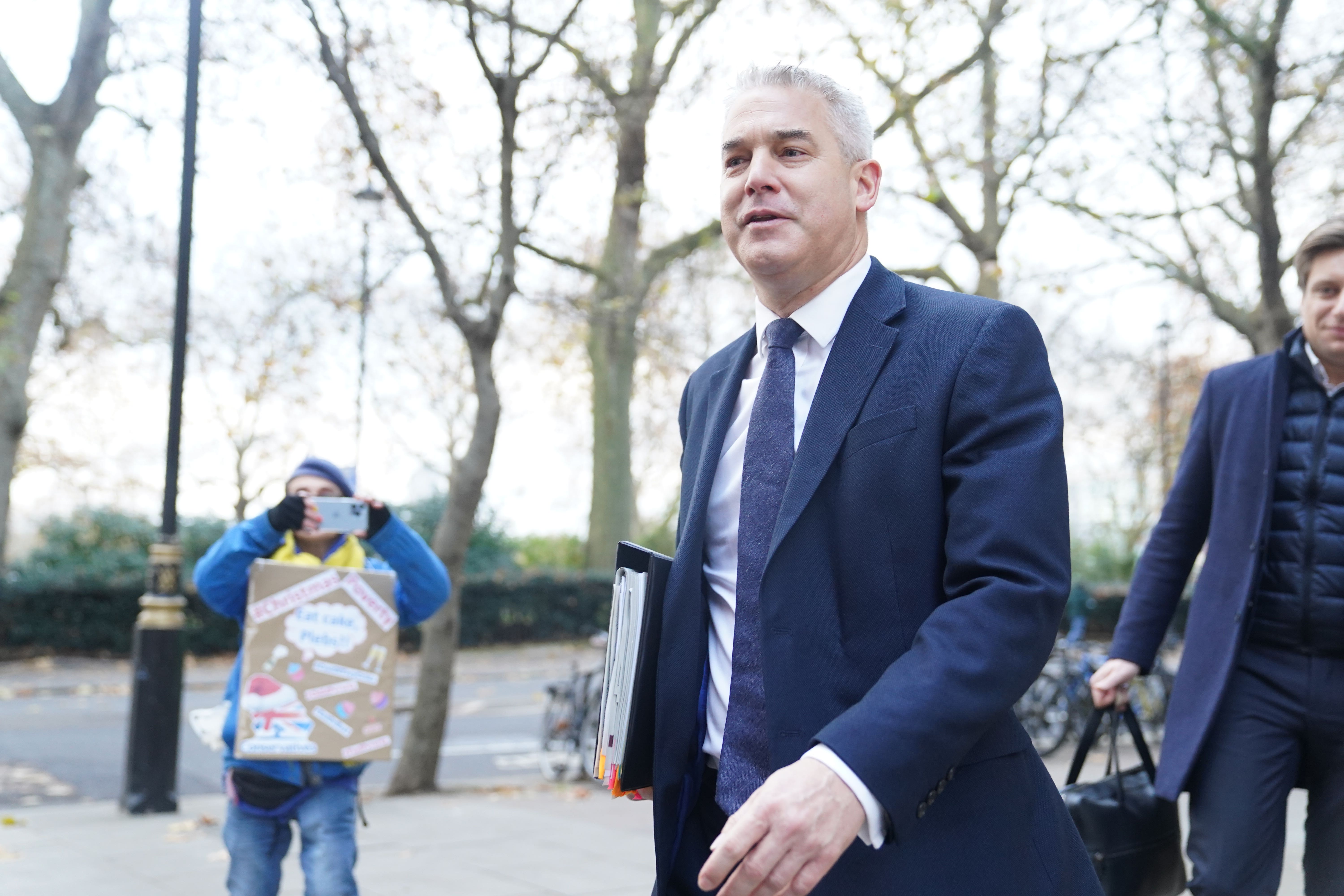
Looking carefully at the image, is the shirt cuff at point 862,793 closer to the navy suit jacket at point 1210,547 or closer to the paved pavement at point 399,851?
the navy suit jacket at point 1210,547

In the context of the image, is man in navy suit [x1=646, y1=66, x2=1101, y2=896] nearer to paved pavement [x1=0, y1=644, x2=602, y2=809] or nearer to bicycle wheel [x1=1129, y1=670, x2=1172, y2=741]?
paved pavement [x1=0, y1=644, x2=602, y2=809]

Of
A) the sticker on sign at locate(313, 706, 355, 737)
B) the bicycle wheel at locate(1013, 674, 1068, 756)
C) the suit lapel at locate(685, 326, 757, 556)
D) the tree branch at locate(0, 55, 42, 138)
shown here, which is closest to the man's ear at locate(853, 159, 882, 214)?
the suit lapel at locate(685, 326, 757, 556)

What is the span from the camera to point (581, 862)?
621 centimetres

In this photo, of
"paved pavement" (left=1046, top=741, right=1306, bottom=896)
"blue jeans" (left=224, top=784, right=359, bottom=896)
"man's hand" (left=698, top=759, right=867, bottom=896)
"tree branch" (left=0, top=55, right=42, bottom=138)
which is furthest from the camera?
"tree branch" (left=0, top=55, right=42, bottom=138)

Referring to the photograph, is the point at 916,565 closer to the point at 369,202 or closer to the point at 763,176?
the point at 763,176

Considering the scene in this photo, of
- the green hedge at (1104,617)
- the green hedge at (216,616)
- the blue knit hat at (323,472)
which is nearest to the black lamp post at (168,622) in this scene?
the blue knit hat at (323,472)

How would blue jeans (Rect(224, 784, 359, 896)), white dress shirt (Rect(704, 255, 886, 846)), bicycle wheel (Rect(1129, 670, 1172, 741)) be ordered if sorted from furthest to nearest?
bicycle wheel (Rect(1129, 670, 1172, 741)), blue jeans (Rect(224, 784, 359, 896)), white dress shirt (Rect(704, 255, 886, 846))

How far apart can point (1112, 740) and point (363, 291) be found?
14586mm

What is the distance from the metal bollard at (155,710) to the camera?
7.53 meters

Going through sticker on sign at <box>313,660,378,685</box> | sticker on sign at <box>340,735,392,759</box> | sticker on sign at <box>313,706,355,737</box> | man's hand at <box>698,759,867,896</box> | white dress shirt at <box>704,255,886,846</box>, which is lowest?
sticker on sign at <box>340,735,392,759</box>

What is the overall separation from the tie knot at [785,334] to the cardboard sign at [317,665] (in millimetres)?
2740

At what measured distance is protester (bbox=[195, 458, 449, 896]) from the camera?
13.6 ft

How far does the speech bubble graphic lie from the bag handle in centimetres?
253

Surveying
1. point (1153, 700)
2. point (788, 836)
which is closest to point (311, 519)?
point (788, 836)
